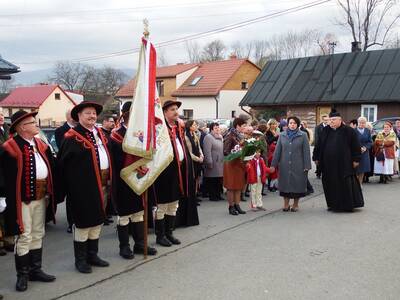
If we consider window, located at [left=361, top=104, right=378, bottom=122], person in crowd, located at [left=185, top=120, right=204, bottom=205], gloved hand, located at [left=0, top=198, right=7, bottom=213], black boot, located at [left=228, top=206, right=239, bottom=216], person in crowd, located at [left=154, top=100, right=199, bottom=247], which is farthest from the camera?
window, located at [left=361, top=104, right=378, bottom=122]

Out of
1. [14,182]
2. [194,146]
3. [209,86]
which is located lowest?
[14,182]

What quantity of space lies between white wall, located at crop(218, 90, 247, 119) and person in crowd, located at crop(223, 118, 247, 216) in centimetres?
3206

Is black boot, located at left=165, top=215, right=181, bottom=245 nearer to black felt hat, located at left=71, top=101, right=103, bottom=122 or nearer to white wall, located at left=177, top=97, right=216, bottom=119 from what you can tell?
black felt hat, located at left=71, top=101, right=103, bottom=122

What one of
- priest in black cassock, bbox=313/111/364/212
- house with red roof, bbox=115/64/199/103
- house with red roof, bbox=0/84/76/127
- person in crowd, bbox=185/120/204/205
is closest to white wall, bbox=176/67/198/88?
house with red roof, bbox=115/64/199/103

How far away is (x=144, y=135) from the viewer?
5527 mm

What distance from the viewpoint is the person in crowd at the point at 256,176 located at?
8.59 meters

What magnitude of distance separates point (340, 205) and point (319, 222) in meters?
0.96

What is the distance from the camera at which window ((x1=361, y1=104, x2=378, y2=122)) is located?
2741 centimetres

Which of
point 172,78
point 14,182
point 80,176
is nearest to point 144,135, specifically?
point 80,176

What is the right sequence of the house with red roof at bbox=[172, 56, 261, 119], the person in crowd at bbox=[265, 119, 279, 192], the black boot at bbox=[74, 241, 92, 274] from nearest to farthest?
the black boot at bbox=[74, 241, 92, 274]
the person in crowd at bbox=[265, 119, 279, 192]
the house with red roof at bbox=[172, 56, 261, 119]

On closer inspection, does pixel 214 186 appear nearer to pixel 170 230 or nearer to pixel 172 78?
pixel 170 230

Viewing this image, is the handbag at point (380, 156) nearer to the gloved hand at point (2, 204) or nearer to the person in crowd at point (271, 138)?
the person in crowd at point (271, 138)

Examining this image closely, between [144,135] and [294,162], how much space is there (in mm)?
3920

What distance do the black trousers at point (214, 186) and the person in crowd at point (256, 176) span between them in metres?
1.45
